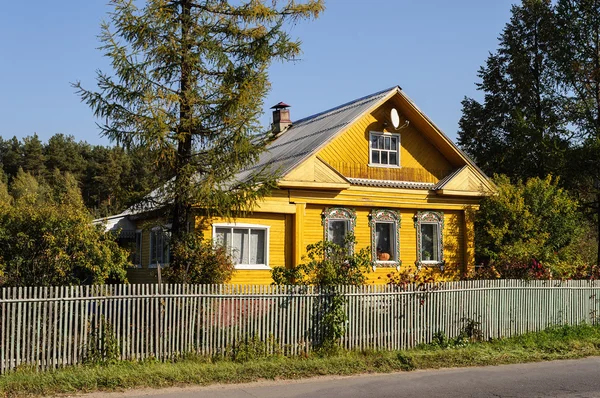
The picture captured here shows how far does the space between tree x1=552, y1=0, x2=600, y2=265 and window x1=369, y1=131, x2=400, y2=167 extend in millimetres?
9334

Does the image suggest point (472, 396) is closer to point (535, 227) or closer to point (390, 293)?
point (390, 293)

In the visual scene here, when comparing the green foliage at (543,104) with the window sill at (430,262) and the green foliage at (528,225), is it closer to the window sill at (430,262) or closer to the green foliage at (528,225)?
the green foliage at (528,225)

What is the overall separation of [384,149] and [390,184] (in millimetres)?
1279

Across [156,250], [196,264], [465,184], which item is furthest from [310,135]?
[196,264]

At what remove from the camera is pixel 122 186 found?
14648 mm

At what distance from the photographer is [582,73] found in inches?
1149

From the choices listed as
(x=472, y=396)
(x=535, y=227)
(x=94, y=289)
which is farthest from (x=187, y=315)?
(x=535, y=227)

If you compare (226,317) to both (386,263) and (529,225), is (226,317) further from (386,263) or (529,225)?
(529,225)

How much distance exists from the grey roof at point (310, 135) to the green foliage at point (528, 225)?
18.0 feet

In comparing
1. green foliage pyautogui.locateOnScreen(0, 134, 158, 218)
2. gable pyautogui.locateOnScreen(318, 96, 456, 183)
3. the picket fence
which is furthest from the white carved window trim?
green foliage pyautogui.locateOnScreen(0, 134, 158, 218)

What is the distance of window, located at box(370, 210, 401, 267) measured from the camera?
70.6ft

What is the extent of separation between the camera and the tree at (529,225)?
71.4ft

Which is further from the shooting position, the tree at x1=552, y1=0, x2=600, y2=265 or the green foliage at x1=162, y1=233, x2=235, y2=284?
the tree at x1=552, y1=0, x2=600, y2=265

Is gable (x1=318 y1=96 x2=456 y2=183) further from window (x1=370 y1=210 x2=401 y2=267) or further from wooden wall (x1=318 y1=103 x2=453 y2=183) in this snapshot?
window (x1=370 y1=210 x2=401 y2=267)
